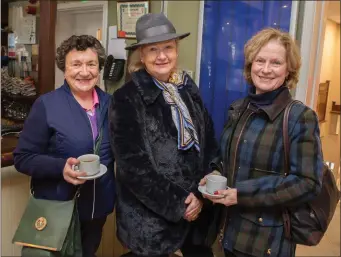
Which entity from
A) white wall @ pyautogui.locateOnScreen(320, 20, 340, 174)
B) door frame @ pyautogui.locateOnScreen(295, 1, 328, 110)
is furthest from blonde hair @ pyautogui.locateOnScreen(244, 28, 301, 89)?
white wall @ pyautogui.locateOnScreen(320, 20, 340, 174)

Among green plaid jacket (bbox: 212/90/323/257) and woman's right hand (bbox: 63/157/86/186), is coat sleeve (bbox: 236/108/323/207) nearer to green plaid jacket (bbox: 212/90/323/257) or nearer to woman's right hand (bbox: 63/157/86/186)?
green plaid jacket (bbox: 212/90/323/257)

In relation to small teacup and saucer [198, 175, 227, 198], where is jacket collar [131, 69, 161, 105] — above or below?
above

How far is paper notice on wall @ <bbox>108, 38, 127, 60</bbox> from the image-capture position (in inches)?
116

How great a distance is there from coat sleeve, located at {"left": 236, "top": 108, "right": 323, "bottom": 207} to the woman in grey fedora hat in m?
0.32

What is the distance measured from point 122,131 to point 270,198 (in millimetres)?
561

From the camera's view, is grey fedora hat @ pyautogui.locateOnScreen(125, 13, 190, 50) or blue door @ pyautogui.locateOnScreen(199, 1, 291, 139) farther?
blue door @ pyautogui.locateOnScreen(199, 1, 291, 139)

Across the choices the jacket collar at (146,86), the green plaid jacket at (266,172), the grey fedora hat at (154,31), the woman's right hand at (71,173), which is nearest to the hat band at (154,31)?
the grey fedora hat at (154,31)

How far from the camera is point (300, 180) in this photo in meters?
1.12

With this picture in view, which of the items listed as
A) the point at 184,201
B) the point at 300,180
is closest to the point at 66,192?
the point at 184,201

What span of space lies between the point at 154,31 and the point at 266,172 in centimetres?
67

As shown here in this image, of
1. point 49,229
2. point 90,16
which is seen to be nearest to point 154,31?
point 49,229

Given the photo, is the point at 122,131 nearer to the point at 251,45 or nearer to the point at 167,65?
the point at 167,65

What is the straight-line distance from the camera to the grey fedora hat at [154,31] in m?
1.33

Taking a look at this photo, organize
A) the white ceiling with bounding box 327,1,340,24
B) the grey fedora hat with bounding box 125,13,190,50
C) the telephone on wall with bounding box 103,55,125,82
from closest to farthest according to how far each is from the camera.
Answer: the grey fedora hat with bounding box 125,13,190,50, the telephone on wall with bounding box 103,55,125,82, the white ceiling with bounding box 327,1,340,24
